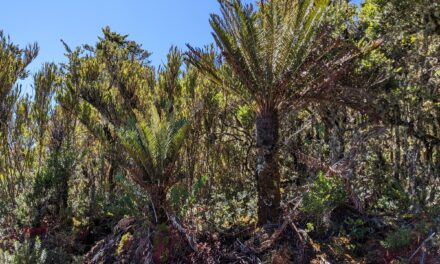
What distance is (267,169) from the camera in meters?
5.83

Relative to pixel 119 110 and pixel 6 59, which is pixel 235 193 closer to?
pixel 119 110

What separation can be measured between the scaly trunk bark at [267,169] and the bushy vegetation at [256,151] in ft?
0.06

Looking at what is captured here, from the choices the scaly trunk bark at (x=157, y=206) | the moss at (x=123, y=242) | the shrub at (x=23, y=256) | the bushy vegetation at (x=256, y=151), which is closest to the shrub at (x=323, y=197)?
the bushy vegetation at (x=256, y=151)

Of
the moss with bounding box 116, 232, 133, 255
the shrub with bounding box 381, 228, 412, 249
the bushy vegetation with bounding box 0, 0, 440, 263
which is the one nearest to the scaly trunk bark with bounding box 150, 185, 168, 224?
the bushy vegetation with bounding box 0, 0, 440, 263

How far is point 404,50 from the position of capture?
22.5 ft

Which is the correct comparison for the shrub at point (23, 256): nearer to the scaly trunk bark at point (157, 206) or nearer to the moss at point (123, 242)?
the moss at point (123, 242)

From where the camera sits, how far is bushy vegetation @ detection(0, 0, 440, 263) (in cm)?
533

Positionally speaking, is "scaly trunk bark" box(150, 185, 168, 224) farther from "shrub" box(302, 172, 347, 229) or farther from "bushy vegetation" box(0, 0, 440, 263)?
"shrub" box(302, 172, 347, 229)

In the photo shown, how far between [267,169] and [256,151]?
19.1 inches

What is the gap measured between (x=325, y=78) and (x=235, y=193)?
316 centimetres

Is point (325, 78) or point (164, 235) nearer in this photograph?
point (164, 235)

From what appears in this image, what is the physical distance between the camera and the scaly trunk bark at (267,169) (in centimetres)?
576

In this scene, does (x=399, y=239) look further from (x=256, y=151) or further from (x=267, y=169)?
(x=256, y=151)

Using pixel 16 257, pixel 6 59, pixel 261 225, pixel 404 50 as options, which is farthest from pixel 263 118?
pixel 6 59
